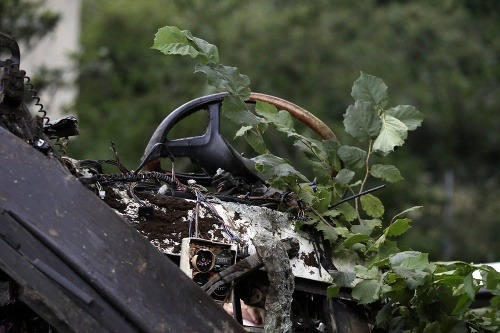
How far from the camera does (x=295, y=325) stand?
4254 millimetres

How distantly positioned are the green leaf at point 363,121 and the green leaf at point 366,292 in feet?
2.42


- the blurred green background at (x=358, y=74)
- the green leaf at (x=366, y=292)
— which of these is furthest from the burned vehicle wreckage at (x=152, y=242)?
the blurred green background at (x=358, y=74)

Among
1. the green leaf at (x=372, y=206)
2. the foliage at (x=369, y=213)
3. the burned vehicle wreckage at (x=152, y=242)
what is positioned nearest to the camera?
the burned vehicle wreckage at (x=152, y=242)

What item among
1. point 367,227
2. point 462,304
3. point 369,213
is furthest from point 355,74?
point 462,304

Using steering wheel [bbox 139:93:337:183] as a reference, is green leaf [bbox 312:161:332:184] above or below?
below

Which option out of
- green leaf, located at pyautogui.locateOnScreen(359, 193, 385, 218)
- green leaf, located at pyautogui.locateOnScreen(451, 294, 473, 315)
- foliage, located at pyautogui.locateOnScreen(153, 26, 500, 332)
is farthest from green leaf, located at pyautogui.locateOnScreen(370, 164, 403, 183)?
green leaf, located at pyautogui.locateOnScreen(451, 294, 473, 315)

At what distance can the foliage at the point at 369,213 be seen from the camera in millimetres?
4398

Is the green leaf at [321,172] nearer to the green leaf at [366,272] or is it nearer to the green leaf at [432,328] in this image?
the green leaf at [366,272]

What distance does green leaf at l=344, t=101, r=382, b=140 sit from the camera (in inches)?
191

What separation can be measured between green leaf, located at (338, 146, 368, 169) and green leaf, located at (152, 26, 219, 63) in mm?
794

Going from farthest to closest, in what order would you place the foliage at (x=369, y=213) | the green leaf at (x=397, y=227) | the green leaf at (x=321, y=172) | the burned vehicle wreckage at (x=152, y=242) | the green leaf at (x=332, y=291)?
the green leaf at (x=321, y=172) → the green leaf at (x=397, y=227) → the foliage at (x=369, y=213) → the green leaf at (x=332, y=291) → the burned vehicle wreckage at (x=152, y=242)

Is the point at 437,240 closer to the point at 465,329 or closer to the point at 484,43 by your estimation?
the point at 484,43

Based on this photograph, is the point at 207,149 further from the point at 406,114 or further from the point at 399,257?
the point at 399,257

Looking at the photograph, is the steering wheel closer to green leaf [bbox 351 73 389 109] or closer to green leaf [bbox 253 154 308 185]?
green leaf [bbox 253 154 308 185]
